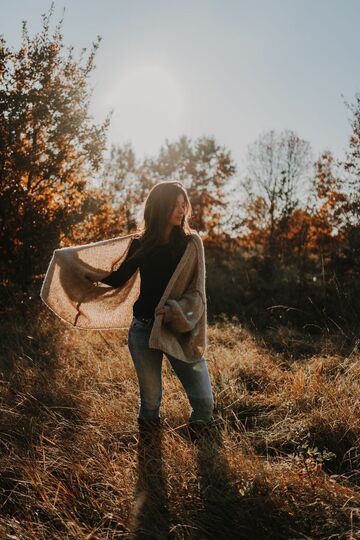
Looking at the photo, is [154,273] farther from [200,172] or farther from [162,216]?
[200,172]

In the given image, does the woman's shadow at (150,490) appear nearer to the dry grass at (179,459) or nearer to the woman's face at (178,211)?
the dry grass at (179,459)

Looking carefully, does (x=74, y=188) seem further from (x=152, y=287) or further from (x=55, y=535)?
(x=55, y=535)

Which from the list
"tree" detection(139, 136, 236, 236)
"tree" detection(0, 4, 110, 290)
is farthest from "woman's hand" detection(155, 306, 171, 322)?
"tree" detection(139, 136, 236, 236)

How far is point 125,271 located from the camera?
3.36m

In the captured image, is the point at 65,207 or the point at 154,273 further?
the point at 65,207

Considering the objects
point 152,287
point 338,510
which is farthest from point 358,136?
point 338,510

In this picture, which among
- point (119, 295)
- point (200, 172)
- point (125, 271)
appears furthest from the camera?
point (200, 172)

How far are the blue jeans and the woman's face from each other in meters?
0.73

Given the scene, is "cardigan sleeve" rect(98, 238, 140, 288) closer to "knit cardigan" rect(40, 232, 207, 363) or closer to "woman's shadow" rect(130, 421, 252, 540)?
"knit cardigan" rect(40, 232, 207, 363)

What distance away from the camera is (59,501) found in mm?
2627

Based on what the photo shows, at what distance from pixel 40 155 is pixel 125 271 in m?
5.13

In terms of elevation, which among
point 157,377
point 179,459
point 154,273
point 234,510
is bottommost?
point 234,510

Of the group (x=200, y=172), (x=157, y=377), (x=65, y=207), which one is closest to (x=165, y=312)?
(x=157, y=377)

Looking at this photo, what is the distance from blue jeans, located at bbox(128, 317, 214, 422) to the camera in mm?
3010
